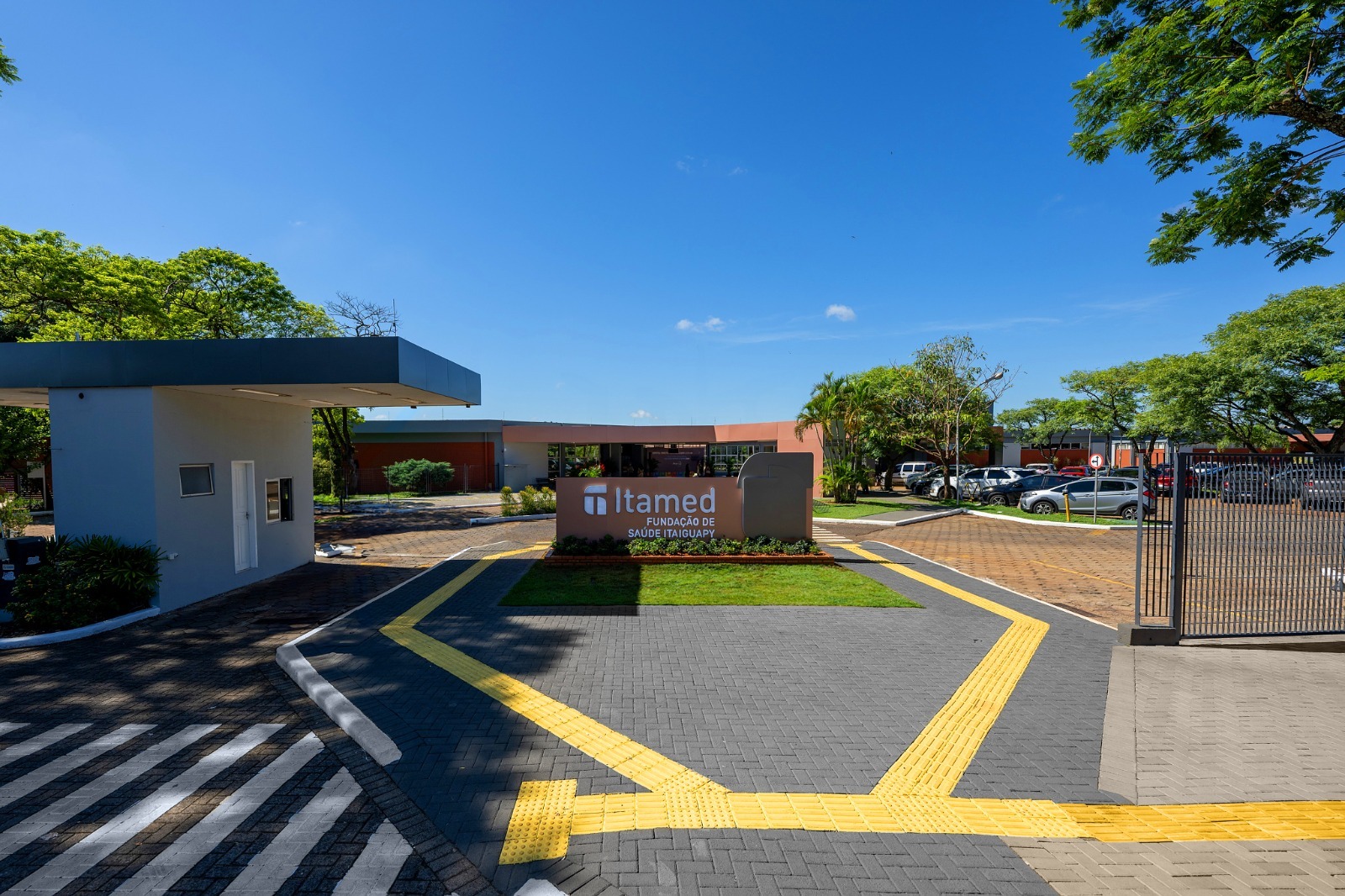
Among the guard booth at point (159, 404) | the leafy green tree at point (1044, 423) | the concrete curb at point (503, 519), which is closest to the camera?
the guard booth at point (159, 404)

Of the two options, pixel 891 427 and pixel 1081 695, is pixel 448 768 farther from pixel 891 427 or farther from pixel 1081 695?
pixel 891 427

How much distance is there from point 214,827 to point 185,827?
18 cm

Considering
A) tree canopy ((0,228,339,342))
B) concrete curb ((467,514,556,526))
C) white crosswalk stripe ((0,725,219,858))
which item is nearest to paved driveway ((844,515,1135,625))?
concrete curb ((467,514,556,526))

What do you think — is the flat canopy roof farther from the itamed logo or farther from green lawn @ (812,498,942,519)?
green lawn @ (812,498,942,519)

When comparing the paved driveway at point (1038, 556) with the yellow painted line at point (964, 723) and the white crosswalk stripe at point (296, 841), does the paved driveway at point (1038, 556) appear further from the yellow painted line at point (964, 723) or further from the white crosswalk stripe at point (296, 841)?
the white crosswalk stripe at point (296, 841)

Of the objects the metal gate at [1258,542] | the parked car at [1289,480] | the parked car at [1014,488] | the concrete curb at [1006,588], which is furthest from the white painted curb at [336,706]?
the parked car at [1014,488]

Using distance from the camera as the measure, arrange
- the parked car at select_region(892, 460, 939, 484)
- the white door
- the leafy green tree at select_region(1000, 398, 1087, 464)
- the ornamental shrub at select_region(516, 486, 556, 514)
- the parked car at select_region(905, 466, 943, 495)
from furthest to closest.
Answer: the leafy green tree at select_region(1000, 398, 1087, 464) → the parked car at select_region(892, 460, 939, 484) → the parked car at select_region(905, 466, 943, 495) → the ornamental shrub at select_region(516, 486, 556, 514) → the white door

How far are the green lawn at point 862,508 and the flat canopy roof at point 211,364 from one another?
53.7ft

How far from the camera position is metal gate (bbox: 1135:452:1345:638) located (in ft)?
23.8

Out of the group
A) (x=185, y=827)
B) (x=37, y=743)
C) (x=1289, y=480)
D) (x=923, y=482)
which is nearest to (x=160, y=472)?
(x=37, y=743)

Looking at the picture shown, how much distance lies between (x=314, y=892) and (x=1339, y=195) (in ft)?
44.6

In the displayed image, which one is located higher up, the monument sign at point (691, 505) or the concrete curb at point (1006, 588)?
the monument sign at point (691, 505)

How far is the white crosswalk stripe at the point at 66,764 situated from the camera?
4.34 metres

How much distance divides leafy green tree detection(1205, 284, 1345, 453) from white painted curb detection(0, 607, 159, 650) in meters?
36.9
